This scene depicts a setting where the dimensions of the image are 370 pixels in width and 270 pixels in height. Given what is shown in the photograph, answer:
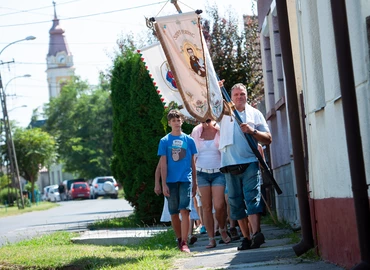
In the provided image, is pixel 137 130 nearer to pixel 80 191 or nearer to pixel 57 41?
pixel 80 191

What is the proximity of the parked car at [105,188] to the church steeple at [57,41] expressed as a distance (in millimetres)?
81518

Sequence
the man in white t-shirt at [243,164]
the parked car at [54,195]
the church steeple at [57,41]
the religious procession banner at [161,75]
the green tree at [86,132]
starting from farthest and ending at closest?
the church steeple at [57,41], the green tree at [86,132], the parked car at [54,195], the religious procession banner at [161,75], the man in white t-shirt at [243,164]

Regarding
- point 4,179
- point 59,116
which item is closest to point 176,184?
point 4,179

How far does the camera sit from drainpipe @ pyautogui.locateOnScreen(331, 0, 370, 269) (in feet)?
20.4

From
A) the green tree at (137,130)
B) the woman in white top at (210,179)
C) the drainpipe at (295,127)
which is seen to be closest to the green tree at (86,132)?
the green tree at (137,130)

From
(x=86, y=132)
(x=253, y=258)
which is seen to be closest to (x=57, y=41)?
(x=86, y=132)

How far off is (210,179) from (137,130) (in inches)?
252

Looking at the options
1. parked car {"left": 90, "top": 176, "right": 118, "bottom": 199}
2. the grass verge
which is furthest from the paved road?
parked car {"left": 90, "top": 176, "right": 118, "bottom": 199}

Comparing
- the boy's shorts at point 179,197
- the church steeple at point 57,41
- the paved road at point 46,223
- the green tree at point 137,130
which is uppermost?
the church steeple at point 57,41

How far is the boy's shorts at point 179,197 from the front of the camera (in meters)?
11.0

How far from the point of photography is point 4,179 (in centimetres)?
8219

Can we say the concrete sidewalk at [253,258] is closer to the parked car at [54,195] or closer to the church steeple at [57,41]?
the parked car at [54,195]

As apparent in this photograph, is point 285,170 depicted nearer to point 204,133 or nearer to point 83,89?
point 204,133

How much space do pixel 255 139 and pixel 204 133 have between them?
1896 millimetres
